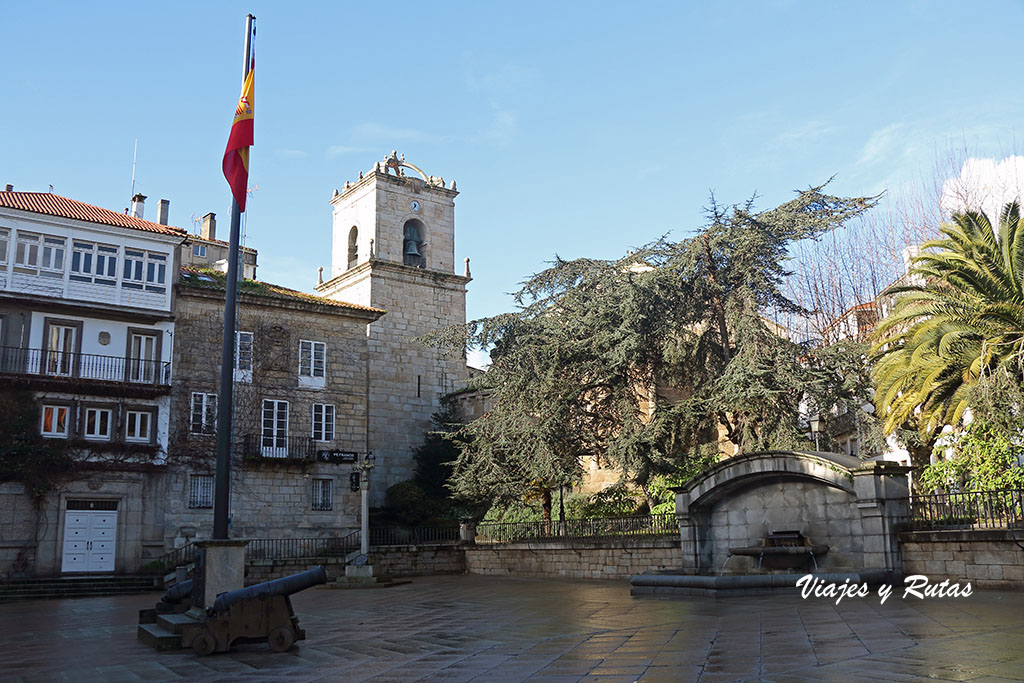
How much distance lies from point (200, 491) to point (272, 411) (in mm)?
3922

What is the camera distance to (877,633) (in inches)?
371

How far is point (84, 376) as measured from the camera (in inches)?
1136

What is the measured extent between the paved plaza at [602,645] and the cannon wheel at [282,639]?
137mm

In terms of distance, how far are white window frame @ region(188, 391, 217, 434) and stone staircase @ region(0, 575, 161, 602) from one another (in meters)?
5.66

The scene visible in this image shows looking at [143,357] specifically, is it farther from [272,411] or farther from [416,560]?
[416,560]

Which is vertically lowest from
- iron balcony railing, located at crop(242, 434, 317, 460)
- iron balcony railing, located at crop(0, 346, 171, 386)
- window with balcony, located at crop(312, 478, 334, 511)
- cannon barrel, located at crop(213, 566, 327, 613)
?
cannon barrel, located at crop(213, 566, 327, 613)

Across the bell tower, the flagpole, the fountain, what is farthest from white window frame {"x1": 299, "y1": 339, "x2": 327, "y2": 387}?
the flagpole

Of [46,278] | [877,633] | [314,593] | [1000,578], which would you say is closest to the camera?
[877,633]

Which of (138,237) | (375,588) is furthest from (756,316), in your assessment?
(138,237)

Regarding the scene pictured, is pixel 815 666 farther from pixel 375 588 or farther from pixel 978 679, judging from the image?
pixel 375 588

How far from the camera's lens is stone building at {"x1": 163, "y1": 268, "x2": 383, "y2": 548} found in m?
30.7

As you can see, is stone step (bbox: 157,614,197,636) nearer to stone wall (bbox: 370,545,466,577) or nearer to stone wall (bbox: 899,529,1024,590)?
stone wall (bbox: 899,529,1024,590)

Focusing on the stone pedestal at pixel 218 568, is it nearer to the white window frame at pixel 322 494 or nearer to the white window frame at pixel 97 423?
the white window frame at pixel 97 423

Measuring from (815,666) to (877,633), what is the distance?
233 cm
